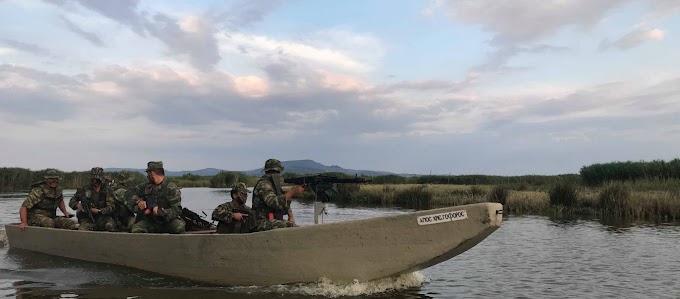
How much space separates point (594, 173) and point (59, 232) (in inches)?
1309

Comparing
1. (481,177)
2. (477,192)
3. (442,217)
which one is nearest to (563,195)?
(477,192)

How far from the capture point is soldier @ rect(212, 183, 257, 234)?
27.7 feet

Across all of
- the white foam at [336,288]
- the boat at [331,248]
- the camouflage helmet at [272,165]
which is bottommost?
the white foam at [336,288]

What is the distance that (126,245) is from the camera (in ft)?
30.5

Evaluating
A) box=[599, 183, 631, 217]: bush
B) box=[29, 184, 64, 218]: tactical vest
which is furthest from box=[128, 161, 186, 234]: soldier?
box=[599, 183, 631, 217]: bush

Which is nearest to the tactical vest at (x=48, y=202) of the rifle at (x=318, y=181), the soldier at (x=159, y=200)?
the soldier at (x=159, y=200)

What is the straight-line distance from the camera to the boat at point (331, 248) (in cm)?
703

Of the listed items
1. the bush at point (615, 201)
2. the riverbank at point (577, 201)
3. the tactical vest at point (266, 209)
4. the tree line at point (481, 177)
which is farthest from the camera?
the tree line at point (481, 177)

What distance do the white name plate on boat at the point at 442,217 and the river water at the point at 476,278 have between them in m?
1.32

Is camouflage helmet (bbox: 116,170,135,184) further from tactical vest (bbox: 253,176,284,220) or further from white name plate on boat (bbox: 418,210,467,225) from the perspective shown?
white name plate on boat (bbox: 418,210,467,225)

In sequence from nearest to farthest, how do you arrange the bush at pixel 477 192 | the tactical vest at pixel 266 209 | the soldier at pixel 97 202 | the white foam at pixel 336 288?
1. the white foam at pixel 336 288
2. the tactical vest at pixel 266 209
3. the soldier at pixel 97 202
4. the bush at pixel 477 192

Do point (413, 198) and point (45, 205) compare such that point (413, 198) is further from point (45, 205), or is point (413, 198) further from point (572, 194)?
point (45, 205)

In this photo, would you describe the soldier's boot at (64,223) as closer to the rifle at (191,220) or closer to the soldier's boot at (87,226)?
the soldier's boot at (87,226)

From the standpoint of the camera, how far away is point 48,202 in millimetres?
12047
